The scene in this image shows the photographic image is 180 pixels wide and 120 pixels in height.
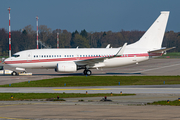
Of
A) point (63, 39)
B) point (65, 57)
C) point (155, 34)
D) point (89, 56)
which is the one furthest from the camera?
point (63, 39)

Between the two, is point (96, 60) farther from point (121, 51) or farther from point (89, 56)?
point (121, 51)

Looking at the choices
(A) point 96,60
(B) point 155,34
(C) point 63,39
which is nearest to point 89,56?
(A) point 96,60

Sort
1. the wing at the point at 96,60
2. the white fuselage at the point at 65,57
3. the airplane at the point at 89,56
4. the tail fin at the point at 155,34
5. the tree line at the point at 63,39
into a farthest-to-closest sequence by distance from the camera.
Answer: the tree line at the point at 63,39 → the tail fin at the point at 155,34 → the white fuselage at the point at 65,57 → the airplane at the point at 89,56 → the wing at the point at 96,60

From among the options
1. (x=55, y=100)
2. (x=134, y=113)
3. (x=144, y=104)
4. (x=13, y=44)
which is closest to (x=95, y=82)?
(x=55, y=100)

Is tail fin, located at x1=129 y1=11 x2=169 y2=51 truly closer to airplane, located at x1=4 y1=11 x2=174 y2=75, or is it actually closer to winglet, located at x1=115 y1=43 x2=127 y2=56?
airplane, located at x1=4 y1=11 x2=174 y2=75

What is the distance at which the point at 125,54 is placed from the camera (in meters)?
42.4

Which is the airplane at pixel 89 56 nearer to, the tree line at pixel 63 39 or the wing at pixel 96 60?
the wing at pixel 96 60

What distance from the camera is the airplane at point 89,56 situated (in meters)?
41.1

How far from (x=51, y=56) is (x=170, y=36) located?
153 meters

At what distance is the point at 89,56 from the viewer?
→ 41781mm

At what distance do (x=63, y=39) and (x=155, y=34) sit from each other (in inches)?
4862

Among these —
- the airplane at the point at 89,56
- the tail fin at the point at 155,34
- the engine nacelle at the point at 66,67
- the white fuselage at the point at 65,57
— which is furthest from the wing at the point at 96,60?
the tail fin at the point at 155,34

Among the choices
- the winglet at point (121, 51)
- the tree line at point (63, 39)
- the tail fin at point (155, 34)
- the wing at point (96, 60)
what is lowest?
the wing at point (96, 60)

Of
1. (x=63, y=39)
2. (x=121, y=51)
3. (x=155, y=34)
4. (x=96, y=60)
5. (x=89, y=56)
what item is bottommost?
(x=96, y=60)
